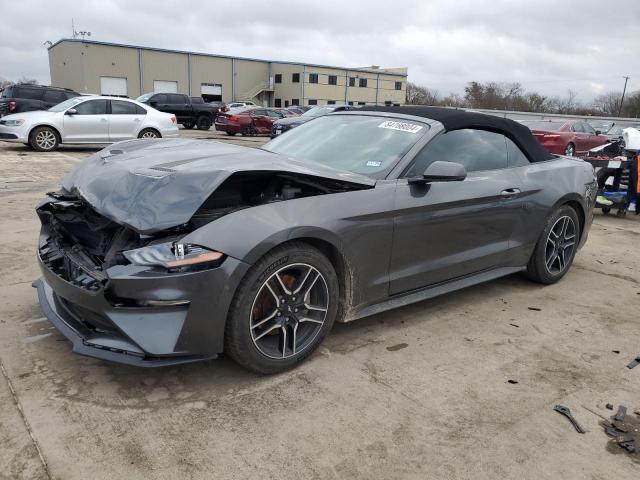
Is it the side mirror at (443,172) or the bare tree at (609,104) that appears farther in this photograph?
the bare tree at (609,104)

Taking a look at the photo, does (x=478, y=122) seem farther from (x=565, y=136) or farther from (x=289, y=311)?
(x=565, y=136)

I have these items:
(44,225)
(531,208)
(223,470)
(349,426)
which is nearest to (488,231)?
(531,208)

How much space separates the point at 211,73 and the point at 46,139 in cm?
4573

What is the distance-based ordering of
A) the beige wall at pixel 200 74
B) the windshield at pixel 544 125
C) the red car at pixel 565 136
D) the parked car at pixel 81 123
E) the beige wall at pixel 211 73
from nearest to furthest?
1. the parked car at pixel 81 123
2. the red car at pixel 565 136
3. the windshield at pixel 544 125
4. the beige wall at pixel 200 74
5. the beige wall at pixel 211 73

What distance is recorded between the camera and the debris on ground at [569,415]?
262 cm

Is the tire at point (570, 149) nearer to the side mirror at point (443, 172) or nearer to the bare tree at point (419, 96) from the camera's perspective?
the side mirror at point (443, 172)

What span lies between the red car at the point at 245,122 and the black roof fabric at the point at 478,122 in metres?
19.0

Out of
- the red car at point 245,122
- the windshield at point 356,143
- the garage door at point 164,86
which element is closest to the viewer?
the windshield at point 356,143

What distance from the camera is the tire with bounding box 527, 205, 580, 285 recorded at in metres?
4.58

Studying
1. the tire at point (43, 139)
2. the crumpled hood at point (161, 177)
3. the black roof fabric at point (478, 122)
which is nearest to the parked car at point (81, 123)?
the tire at point (43, 139)

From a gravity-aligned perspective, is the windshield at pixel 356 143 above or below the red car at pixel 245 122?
above

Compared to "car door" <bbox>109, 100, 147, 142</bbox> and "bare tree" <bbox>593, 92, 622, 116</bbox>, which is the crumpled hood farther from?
"bare tree" <bbox>593, 92, 622, 116</bbox>

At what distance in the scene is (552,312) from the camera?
417 cm

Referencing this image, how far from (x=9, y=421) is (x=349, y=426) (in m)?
1.59
